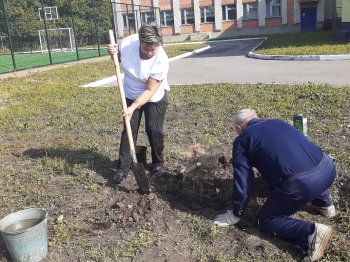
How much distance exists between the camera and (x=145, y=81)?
4.04 m

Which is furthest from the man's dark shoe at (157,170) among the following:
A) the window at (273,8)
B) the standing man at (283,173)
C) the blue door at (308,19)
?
the window at (273,8)

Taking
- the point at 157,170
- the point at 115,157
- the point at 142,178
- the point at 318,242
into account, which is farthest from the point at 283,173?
the point at 115,157

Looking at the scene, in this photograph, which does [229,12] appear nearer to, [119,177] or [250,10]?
[250,10]

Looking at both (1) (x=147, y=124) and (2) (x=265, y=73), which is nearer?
(1) (x=147, y=124)

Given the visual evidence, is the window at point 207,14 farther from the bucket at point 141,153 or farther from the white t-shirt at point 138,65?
the white t-shirt at point 138,65

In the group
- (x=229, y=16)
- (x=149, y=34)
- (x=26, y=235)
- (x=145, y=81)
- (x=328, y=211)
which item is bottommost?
(x=328, y=211)

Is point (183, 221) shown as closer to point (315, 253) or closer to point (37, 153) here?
point (315, 253)

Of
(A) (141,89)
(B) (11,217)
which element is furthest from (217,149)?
(B) (11,217)

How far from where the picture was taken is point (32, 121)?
736 cm

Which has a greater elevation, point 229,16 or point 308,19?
point 229,16

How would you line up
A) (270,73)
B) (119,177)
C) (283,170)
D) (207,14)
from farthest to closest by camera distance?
(207,14)
(270,73)
(119,177)
(283,170)

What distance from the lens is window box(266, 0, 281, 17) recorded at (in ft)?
117

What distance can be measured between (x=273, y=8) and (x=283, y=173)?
3600 centimetres

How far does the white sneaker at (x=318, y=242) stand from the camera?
9.16 feet
